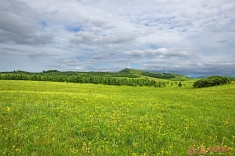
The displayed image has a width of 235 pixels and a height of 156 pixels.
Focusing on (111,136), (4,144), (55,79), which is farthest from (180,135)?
(55,79)

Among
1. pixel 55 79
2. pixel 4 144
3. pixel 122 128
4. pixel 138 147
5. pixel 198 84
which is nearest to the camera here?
pixel 4 144

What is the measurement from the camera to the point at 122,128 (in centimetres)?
1055

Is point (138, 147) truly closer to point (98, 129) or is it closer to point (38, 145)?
point (98, 129)

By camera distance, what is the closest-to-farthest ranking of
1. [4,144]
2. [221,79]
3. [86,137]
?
[4,144], [86,137], [221,79]

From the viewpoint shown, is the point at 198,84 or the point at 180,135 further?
the point at 198,84

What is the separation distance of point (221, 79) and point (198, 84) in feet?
34.3

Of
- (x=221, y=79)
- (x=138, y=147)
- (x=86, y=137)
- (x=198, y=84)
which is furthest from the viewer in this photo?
(x=198, y=84)

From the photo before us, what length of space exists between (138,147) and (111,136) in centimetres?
172

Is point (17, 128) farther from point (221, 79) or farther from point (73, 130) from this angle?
point (221, 79)

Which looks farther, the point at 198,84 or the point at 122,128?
the point at 198,84

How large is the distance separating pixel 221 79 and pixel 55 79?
105754 mm

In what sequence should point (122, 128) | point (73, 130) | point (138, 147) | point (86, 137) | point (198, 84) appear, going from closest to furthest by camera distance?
point (138, 147) → point (86, 137) → point (73, 130) → point (122, 128) → point (198, 84)

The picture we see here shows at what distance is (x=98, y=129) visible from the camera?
10242 millimetres

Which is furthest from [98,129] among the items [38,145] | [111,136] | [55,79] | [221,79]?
[55,79]
